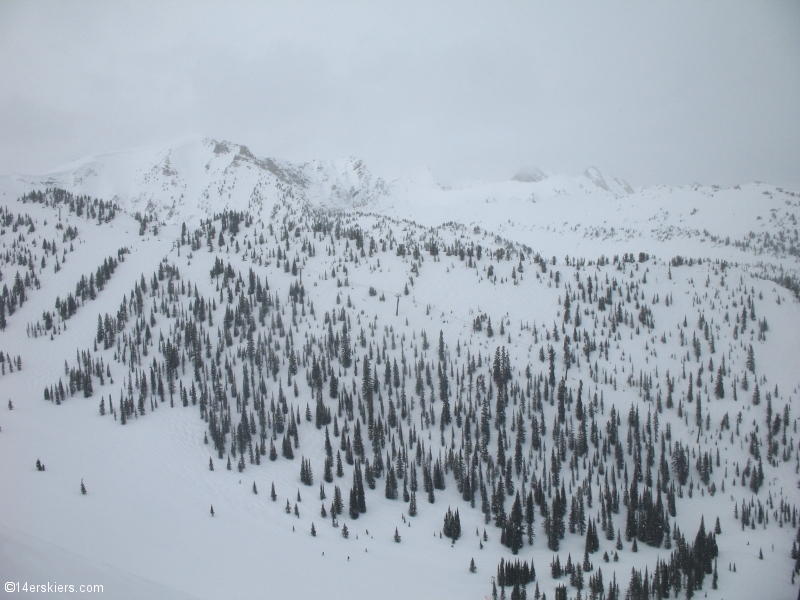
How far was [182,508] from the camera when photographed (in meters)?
79.8

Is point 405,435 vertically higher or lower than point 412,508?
higher

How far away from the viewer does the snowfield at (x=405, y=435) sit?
241 feet

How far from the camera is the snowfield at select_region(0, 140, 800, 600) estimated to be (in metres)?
73.3

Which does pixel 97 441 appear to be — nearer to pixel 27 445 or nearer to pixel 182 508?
pixel 27 445

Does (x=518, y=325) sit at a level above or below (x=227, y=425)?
above

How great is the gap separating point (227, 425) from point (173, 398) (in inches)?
916

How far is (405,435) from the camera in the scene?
5133 inches

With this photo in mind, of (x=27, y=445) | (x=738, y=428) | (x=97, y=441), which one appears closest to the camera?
(x=27, y=445)

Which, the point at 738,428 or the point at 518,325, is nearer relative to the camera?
the point at 738,428

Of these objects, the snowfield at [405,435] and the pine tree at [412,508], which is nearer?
the snowfield at [405,435]

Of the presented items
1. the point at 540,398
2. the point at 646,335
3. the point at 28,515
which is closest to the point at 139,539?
the point at 28,515

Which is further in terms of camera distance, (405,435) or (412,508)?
(405,435)

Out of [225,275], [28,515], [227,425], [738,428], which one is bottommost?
[738,428]

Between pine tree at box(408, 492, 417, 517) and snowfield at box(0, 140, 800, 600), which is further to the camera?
pine tree at box(408, 492, 417, 517)
